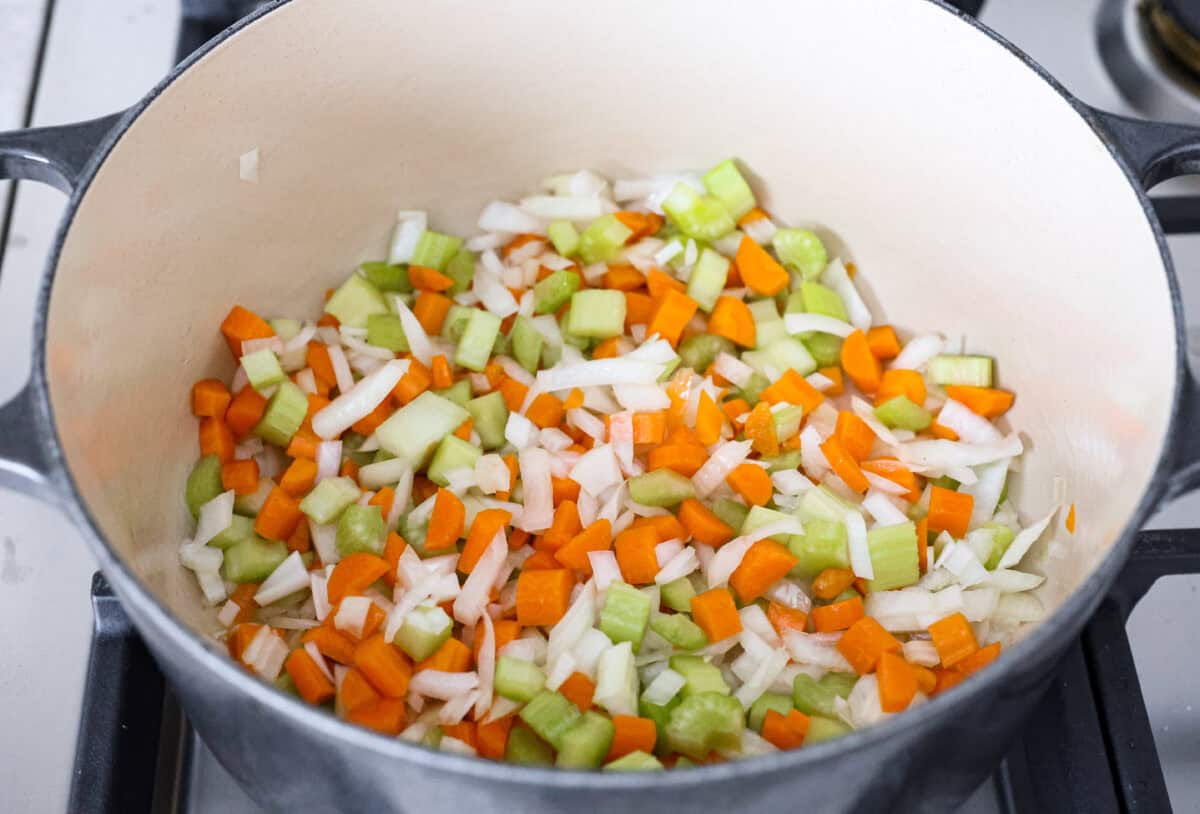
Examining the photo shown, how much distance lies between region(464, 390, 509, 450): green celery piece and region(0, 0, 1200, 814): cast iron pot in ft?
0.79

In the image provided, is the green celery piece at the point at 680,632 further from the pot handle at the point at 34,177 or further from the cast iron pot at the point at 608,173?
the pot handle at the point at 34,177

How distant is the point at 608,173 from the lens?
1.39 m

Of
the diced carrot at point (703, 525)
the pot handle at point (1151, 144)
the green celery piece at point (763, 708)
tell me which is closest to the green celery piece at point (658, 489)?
the diced carrot at point (703, 525)

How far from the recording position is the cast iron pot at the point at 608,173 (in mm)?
813

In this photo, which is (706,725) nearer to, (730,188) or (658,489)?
(658,489)

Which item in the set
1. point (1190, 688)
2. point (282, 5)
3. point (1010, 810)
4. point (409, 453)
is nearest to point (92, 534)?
point (409, 453)

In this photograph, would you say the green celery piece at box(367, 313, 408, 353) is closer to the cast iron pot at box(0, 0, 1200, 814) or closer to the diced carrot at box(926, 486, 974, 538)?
the cast iron pot at box(0, 0, 1200, 814)

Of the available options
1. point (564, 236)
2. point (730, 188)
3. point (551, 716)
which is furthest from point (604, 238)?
point (551, 716)

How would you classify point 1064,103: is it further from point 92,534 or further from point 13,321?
point 13,321

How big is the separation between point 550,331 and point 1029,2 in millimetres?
803

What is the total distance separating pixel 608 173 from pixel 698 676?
2.00 ft

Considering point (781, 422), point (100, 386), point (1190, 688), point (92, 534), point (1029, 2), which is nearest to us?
point (92, 534)

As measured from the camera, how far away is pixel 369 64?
1216 millimetres

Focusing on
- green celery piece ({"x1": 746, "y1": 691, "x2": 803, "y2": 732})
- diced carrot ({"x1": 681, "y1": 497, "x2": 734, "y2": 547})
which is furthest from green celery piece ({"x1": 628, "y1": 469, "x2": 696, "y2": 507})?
green celery piece ({"x1": 746, "y1": 691, "x2": 803, "y2": 732})
